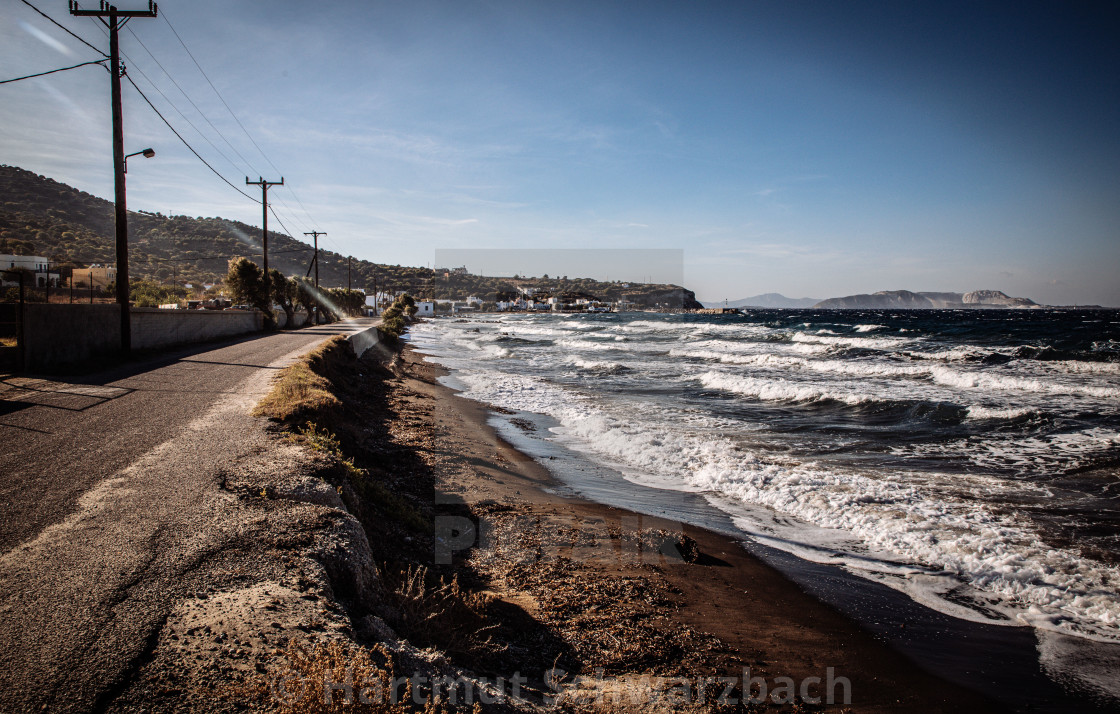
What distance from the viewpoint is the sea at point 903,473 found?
5.32m

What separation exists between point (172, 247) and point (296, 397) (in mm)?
97718

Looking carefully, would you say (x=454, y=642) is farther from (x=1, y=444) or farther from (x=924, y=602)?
(x=1, y=444)

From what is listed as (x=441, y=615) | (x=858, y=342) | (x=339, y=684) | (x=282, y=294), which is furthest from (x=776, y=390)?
(x=282, y=294)

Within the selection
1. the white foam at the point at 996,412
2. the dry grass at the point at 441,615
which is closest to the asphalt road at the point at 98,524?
the dry grass at the point at 441,615

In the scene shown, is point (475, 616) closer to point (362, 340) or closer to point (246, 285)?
point (362, 340)

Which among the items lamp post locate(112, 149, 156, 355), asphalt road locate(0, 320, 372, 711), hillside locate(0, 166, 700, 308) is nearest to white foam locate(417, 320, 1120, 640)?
asphalt road locate(0, 320, 372, 711)

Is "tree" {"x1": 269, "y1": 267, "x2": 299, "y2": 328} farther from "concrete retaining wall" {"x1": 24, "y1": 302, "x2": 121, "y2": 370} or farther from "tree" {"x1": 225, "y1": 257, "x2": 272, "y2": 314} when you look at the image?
"concrete retaining wall" {"x1": 24, "y1": 302, "x2": 121, "y2": 370}

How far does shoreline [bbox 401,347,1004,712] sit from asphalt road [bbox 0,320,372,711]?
2.82m

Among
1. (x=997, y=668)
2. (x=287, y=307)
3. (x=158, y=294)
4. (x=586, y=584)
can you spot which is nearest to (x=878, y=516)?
(x=997, y=668)

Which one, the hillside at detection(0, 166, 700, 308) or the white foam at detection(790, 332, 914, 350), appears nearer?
the white foam at detection(790, 332, 914, 350)

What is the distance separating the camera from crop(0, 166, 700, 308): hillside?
55.7 m

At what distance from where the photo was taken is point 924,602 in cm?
541

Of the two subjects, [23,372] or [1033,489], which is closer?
[1033,489]

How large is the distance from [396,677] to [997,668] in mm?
5035
